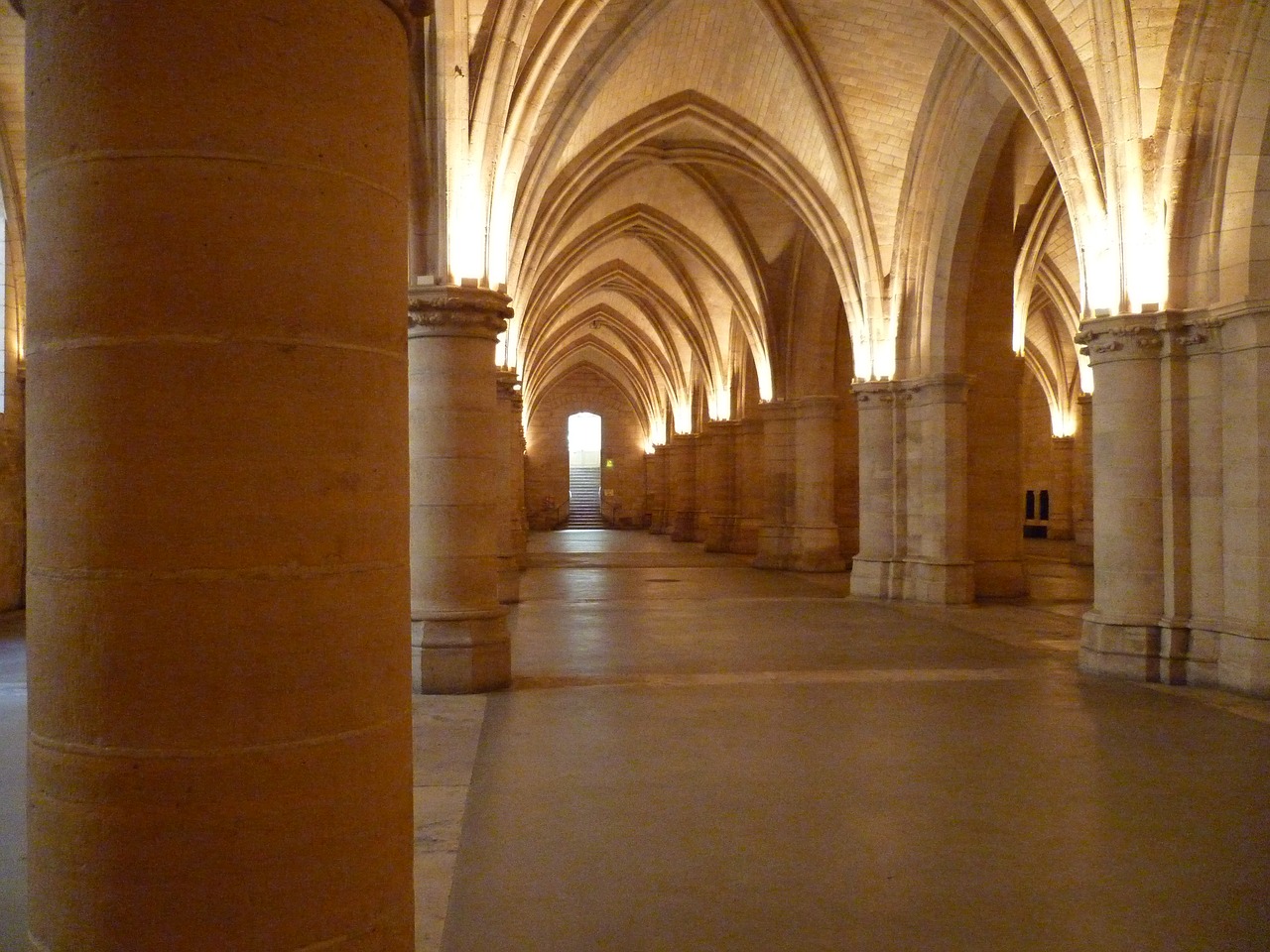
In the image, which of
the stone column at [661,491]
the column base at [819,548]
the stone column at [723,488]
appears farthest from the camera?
the stone column at [661,491]

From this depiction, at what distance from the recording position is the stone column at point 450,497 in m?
8.79

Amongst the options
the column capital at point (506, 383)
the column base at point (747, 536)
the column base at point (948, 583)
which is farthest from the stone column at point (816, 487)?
the column capital at point (506, 383)

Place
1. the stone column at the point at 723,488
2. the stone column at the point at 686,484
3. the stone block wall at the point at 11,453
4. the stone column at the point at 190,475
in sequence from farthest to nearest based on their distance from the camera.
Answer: the stone column at the point at 686,484 < the stone column at the point at 723,488 < the stone block wall at the point at 11,453 < the stone column at the point at 190,475

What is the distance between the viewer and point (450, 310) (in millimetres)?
8914

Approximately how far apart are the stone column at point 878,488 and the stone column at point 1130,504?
6217 millimetres

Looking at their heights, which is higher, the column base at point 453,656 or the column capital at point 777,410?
the column capital at point 777,410

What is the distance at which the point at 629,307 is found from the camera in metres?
35.8

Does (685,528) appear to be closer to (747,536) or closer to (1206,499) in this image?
(747,536)

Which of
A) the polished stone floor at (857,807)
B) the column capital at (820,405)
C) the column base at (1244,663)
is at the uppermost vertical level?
the column capital at (820,405)

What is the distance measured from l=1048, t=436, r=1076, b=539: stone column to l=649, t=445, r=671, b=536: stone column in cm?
1368

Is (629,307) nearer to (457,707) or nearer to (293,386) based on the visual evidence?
(457,707)

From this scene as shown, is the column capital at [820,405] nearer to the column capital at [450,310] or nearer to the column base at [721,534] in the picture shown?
the column base at [721,534]

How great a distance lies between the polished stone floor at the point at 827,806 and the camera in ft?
13.4

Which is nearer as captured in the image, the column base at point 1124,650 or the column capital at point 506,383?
the column base at point 1124,650
